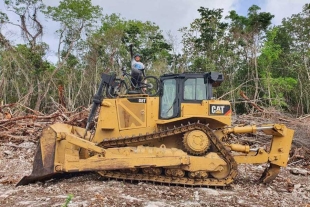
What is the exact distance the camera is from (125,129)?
8.19 metres

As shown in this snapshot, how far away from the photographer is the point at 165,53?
108 feet

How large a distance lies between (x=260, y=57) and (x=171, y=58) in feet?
25.2

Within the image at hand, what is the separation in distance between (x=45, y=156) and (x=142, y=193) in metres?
1.96

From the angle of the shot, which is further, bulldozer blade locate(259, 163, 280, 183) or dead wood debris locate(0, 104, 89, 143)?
dead wood debris locate(0, 104, 89, 143)

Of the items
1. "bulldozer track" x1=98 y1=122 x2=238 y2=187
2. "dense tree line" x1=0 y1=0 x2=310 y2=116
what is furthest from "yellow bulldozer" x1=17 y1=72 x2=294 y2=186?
"dense tree line" x1=0 y1=0 x2=310 y2=116

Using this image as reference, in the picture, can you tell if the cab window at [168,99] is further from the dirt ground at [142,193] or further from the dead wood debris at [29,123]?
the dead wood debris at [29,123]

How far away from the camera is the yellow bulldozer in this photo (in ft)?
23.9

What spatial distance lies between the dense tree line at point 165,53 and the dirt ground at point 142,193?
60.2ft

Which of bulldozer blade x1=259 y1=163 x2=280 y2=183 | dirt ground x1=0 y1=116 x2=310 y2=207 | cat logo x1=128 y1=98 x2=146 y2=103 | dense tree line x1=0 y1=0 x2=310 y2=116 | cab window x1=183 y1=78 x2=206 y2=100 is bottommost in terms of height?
dirt ground x1=0 y1=116 x2=310 y2=207

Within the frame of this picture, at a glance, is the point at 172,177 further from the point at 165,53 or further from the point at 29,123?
the point at 165,53

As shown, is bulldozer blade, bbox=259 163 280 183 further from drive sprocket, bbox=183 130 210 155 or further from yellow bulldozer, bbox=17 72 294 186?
drive sprocket, bbox=183 130 210 155

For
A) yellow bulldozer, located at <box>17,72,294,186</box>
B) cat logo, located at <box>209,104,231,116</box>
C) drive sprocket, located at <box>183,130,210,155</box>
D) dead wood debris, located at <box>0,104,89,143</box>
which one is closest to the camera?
yellow bulldozer, located at <box>17,72,294,186</box>

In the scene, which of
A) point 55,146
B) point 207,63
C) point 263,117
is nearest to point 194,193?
point 55,146

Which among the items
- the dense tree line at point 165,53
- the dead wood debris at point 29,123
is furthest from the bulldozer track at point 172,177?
the dense tree line at point 165,53
